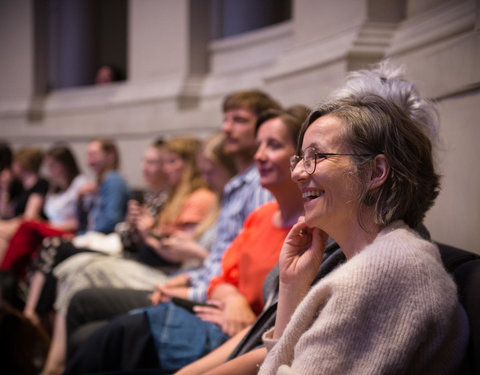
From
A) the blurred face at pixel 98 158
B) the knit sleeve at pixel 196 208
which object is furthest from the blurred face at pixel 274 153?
the blurred face at pixel 98 158

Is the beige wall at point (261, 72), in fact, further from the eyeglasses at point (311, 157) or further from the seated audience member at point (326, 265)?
the eyeglasses at point (311, 157)

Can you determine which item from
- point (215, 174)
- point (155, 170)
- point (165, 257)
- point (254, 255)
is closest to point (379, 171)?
point (254, 255)

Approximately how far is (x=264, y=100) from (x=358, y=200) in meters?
1.82

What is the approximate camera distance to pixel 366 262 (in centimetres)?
130

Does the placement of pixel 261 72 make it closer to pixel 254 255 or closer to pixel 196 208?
pixel 196 208

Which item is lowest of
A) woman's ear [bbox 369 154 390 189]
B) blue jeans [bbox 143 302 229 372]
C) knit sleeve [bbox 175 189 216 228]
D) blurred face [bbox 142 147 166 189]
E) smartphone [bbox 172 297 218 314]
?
blue jeans [bbox 143 302 229 372]

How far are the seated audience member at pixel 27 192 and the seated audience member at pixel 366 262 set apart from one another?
4.19 metres

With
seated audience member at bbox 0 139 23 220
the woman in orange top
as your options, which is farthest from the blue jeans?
seated audience member at bbox 0 139 23 220

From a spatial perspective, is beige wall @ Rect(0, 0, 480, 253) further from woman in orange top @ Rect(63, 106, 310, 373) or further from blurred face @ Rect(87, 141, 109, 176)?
blurred face @ Rect(87, 141, 109, 176)

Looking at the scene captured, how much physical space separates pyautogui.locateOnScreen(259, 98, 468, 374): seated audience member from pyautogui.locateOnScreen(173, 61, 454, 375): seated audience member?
0.40ft

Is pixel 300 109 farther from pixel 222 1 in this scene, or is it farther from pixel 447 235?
pixel 222 1

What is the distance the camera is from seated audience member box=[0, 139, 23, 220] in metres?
6.24

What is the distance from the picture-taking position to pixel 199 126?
6070 millimetres

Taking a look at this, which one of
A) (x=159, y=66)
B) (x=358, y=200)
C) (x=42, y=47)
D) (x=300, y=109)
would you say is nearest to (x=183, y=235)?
(x=300, y=109)
